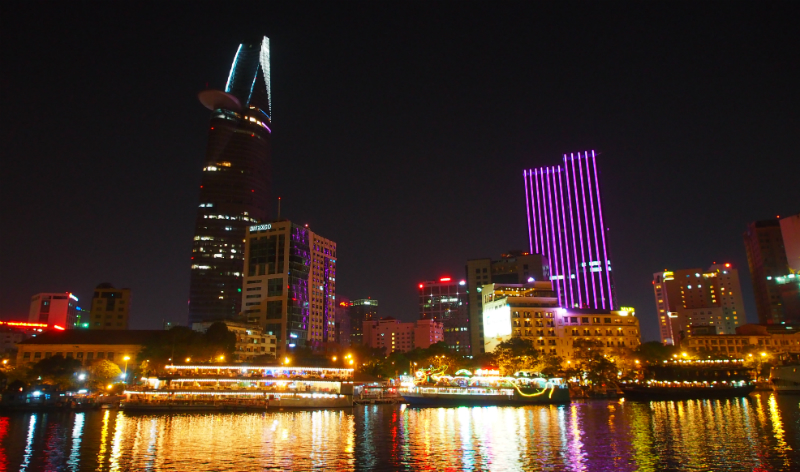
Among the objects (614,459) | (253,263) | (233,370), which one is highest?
(253,263)

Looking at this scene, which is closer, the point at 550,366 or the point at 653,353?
the point at 550,366

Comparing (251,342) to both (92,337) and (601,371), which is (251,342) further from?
(601,371)

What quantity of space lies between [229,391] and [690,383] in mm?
90453

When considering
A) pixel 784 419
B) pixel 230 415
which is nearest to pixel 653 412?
pixel 784 419

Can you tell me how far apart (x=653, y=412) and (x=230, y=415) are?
190 feet

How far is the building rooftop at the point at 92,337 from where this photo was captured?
385 ft

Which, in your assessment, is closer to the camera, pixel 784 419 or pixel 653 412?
pixel 784 419

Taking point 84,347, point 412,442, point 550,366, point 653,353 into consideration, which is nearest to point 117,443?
point 412,442

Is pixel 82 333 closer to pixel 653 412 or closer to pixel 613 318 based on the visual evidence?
pixel 653 412

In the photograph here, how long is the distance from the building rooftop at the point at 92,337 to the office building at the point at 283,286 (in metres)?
50.3

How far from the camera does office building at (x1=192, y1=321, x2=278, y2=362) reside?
473 ft

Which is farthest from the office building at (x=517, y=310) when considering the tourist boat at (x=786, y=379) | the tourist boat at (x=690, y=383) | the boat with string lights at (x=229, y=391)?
the boat with string lights at (x=229, y=391)

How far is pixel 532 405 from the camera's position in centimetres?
9806

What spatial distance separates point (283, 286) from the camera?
180 meters
